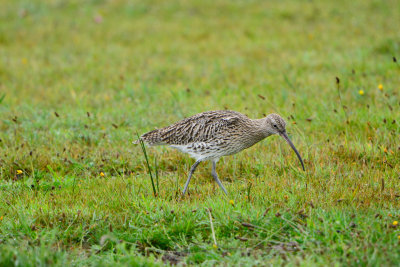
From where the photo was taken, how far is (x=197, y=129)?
7.11 m

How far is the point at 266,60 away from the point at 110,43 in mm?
4461

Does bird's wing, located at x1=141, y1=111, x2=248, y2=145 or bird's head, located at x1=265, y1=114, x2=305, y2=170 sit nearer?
bird's head, located at x1=265, y1=114, x2=305, y2=170

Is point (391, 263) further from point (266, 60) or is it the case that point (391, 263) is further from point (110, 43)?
point (110, 43)

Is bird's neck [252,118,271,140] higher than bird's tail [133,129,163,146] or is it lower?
higher

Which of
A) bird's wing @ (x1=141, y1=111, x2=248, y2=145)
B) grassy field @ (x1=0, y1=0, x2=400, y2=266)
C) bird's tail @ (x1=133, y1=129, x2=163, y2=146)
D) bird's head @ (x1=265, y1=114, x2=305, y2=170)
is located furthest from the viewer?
bird's tail @ (x1=133, y1=129, x2=163, y2=146)

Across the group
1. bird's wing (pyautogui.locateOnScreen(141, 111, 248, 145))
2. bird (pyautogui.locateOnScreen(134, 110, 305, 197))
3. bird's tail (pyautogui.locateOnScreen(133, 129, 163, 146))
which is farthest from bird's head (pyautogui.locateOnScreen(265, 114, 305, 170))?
bird's tail (pyautogui.locateOnScreen(133, 129, 163, 146))

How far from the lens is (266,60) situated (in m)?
12.8

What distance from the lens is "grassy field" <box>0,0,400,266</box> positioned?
16.6 ft

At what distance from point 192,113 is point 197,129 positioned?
233 centimetres

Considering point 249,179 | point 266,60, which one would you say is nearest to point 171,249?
point 249,179

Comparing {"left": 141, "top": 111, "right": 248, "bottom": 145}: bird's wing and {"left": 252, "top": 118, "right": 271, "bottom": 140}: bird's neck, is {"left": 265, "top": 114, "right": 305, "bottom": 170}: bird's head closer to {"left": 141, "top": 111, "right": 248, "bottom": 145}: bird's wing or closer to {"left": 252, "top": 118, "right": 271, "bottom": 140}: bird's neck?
{"left": 252, "top": 118, "right": 271, "bottom": 140}: bird's neck

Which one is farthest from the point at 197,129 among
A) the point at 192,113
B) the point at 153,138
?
the point at 192,113

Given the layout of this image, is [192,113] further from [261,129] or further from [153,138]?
[261,129]

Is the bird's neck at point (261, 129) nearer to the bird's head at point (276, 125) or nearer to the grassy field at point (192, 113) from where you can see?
the bird's head at point (276, 125)
